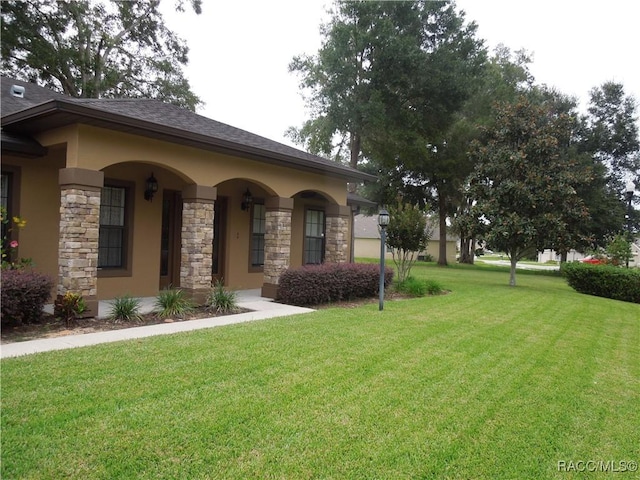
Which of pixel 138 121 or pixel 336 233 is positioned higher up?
pixel 138 121

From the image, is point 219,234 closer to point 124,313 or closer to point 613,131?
point 124,313

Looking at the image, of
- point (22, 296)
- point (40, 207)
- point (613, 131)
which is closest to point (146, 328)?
point (22, 296)

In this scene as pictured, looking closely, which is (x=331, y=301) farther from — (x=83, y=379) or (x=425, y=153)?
(x=425, y=153)

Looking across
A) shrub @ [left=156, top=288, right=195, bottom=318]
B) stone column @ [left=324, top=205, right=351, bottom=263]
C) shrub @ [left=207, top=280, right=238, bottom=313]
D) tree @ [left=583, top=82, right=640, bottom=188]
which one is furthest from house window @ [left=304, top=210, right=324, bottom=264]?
tree @ [left=583, top=82, right=640, bottom=188]

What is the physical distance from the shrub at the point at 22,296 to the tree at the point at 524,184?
13.5 meters

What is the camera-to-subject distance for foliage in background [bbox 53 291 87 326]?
21.2ft

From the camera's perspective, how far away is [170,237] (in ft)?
33.6

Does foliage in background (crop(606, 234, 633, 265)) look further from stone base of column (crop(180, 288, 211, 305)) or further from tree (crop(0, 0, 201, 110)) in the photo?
tree (crop(0, 0, 201, 110))

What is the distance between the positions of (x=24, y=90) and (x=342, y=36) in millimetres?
13831

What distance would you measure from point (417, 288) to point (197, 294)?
6043 mm

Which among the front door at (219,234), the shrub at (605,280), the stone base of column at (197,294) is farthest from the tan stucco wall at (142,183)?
the shrub at (605,280)

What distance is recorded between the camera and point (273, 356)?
200 inches

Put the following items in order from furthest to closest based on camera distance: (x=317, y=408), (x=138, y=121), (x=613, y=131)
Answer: (x=613, y=131) < (x=138, y=121) < (x=317, y=408)

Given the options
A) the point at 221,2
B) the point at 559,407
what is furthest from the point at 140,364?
the point at 221,2
